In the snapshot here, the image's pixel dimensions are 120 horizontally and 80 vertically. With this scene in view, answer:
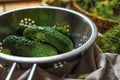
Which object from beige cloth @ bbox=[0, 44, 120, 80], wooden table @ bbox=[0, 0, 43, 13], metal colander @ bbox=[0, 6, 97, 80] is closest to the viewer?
beige cloth @ bbox=[0, 44, 120, 80]

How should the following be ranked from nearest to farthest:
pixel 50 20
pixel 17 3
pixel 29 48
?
pixel 29 48
pixel 50 20
pixel 17 3

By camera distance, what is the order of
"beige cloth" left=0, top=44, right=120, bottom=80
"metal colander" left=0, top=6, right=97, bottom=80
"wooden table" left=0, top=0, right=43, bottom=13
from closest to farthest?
"beige cloth" left=0, top=44, right=120, bottom=80, "metal colander" left=0, top=6, right=97, bottom=80, "wooden table" left=0, top=0, right=43, bottom=13

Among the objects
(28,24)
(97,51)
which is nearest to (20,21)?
(28,24)

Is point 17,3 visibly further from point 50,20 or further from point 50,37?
point 50,37

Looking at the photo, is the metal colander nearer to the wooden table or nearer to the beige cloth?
the beige cloth

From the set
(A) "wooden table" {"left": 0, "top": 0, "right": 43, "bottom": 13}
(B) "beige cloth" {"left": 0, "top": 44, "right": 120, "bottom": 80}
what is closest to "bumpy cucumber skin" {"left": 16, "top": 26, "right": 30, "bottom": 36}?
(B) "beige cloth" {"left": 0, "top": 44, "right": 120, "bottom": 80}

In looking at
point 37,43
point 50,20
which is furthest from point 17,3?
point 37,43

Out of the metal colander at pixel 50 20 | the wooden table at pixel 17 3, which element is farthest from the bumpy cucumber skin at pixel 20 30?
the wooden table at pixel 17 3
